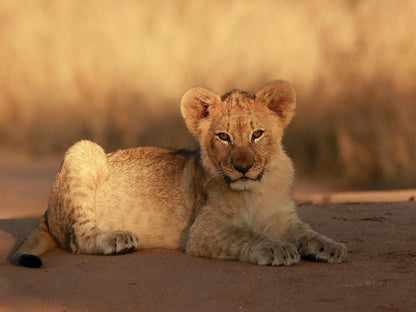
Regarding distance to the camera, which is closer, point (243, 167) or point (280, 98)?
point (243, 167)

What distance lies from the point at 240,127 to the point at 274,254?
4.10 feet

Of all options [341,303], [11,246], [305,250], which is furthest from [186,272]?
[11,246]

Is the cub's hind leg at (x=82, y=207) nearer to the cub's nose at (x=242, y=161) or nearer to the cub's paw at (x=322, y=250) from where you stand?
the cub's nose at (x=242, y=161)

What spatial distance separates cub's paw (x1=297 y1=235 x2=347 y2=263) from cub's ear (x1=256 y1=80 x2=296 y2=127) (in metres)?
1.22

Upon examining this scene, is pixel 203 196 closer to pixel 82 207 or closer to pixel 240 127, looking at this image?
pixel 240 127

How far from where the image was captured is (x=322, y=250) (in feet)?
20.8

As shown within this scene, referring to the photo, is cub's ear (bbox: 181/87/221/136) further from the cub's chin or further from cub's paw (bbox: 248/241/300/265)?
cub's paw (bbox: 248/241/300/265)

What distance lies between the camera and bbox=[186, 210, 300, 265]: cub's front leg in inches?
239

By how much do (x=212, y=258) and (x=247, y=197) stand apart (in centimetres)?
68

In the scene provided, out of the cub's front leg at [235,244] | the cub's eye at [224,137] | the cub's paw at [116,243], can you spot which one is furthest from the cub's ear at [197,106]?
the cub's paw at [116,243]

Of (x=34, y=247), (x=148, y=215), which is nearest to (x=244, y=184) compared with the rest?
(x=148, y=215)

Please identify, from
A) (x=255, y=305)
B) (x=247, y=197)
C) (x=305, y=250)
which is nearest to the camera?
(x=255, y=305)

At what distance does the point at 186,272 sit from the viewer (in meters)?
5.94

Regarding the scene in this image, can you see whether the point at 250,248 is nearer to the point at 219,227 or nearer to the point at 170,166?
the point at 219,227
